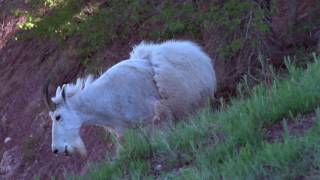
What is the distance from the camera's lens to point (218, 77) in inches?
496

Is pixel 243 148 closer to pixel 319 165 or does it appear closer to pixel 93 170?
pixel 319 165

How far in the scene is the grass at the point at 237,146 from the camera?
512 cm

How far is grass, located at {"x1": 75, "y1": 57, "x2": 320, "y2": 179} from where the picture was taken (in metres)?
5.12

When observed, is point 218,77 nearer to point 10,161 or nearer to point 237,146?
point 10,161

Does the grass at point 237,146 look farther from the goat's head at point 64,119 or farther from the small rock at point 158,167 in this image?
the goat's head at point 64,119

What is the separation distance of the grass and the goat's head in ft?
9.37

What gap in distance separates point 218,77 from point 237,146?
22.3 feet

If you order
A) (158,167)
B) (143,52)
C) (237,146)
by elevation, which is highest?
(143,52)

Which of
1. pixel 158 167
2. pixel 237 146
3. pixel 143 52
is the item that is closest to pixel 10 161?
pixel 143 52

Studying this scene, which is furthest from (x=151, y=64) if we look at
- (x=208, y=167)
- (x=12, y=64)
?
(x=12, y=64)

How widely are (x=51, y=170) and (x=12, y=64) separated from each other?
182 inches

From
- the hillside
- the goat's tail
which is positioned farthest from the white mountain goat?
the hillside

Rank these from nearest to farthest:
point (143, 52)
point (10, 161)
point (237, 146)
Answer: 1. point (237, 146)
2. point (143, 52)
3. point (10, 161)

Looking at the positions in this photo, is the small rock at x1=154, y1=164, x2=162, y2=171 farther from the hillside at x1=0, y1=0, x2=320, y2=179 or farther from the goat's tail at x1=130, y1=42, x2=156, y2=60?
the goat's tail at x1=130, y1=42, x2=156, y2=60
